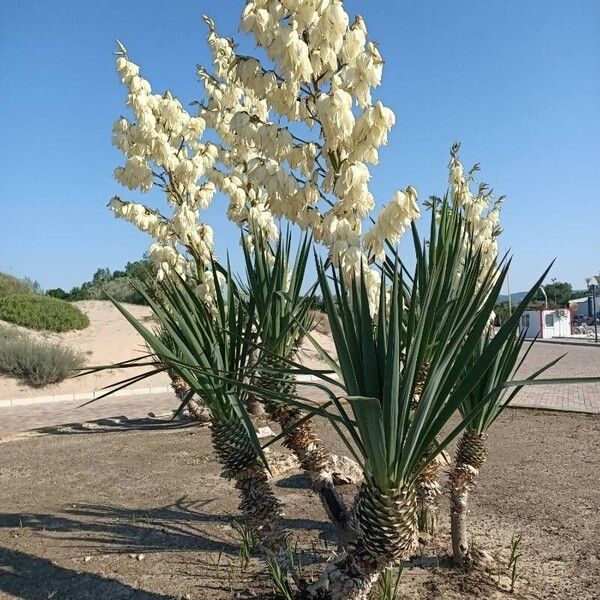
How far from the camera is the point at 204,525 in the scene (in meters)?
3.99

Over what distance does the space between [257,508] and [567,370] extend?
13323 mm

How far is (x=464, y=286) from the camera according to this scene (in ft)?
7.63

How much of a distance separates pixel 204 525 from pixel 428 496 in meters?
1.53

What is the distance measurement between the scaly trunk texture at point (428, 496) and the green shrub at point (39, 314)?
17.2m

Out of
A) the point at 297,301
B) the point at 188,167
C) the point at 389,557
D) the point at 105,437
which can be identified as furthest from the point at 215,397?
the point at 105,437

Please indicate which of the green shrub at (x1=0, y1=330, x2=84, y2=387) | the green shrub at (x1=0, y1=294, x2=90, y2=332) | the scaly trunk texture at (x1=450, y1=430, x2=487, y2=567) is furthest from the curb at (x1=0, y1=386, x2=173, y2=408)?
the scaly trunk texture at (x1=450, y1=430, x2=487, y2=567)

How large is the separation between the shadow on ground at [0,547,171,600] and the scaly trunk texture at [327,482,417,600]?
41.0 inches

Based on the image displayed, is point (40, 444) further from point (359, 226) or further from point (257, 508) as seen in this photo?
point (359, 226)

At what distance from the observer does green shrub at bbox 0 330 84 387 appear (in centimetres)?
1426

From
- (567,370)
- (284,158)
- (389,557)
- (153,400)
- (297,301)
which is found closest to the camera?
(389,557)

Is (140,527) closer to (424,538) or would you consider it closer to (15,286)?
(424,538)

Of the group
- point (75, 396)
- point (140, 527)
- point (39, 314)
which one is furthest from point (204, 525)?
point (39, 314)

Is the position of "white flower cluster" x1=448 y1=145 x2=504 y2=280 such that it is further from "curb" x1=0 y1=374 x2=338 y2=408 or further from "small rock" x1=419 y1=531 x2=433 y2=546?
"curb" x1=0 y1=374 x2=338 y2=408

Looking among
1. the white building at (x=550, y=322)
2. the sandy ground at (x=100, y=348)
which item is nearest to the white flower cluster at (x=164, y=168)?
the sandy ground at (x=100, y=348)
